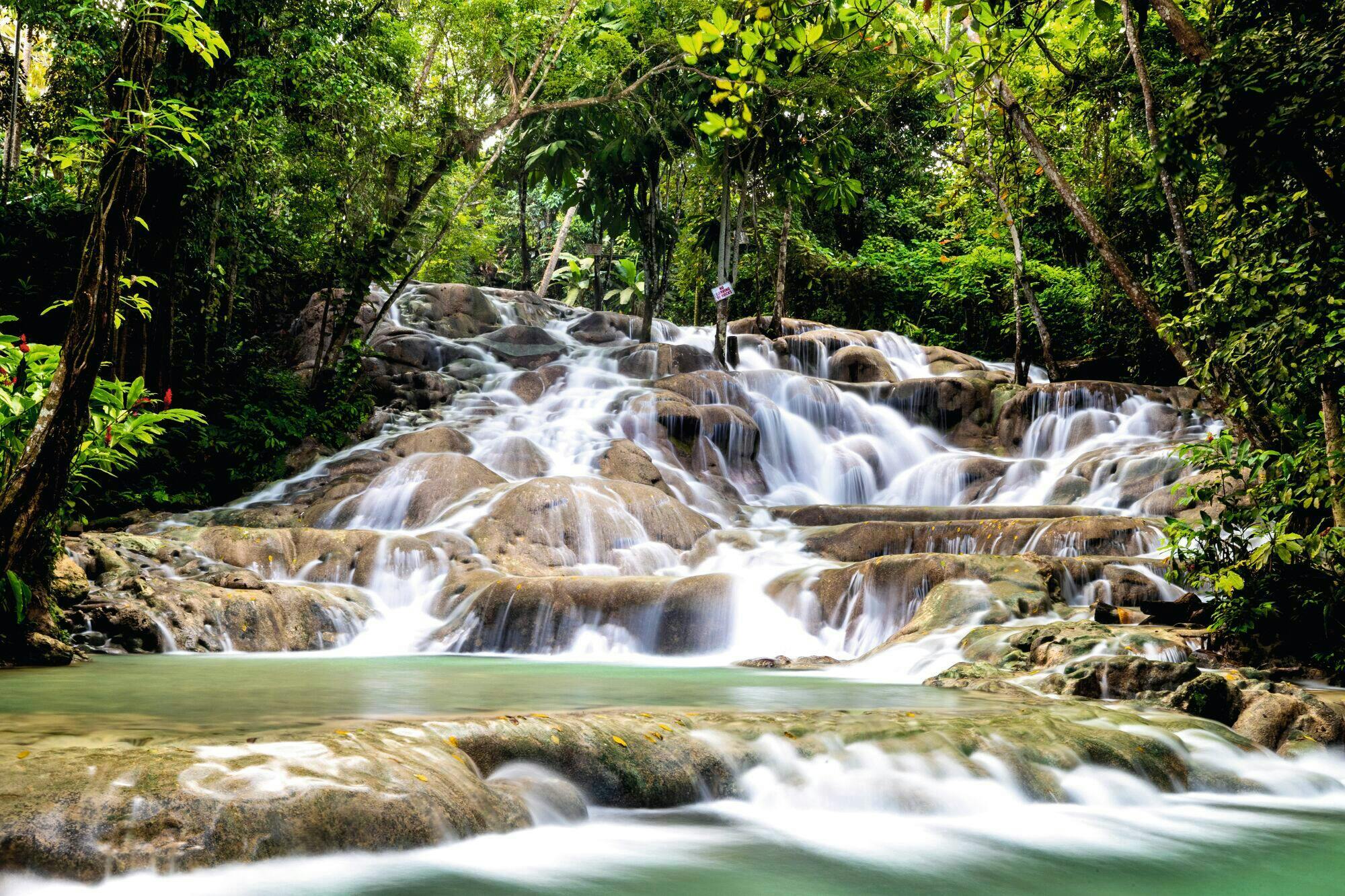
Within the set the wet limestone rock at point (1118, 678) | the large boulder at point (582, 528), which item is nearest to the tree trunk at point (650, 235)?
the large boulder at point (582, 528)

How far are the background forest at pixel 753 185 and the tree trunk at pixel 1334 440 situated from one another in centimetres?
2

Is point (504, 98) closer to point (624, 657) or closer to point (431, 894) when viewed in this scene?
point (624, 657)

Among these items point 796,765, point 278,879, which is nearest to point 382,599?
point 796,765

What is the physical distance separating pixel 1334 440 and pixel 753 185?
15.0 meters

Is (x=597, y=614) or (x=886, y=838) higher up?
(x=597, y=614)

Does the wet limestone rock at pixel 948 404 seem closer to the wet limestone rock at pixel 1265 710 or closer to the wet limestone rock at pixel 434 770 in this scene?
the wet limestone rock at pixel 1265 710

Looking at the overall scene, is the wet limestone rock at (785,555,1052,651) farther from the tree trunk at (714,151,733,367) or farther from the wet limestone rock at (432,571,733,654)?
the tree trunk at (714,151,733,367)

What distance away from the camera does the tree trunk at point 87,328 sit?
Result: 5.05 meters

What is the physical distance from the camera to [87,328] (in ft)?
16.6

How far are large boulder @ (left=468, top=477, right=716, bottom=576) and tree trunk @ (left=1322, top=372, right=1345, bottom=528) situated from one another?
6658 millimetres

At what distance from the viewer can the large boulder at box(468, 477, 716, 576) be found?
410 inches

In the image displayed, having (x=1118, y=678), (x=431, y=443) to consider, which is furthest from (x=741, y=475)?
(x=1118, y=678)

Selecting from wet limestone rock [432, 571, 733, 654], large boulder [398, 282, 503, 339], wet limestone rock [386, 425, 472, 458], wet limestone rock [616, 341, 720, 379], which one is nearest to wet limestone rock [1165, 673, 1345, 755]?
wet limestone rock [432, 571, 733, 654]

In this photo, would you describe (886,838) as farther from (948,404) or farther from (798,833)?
(948,404)
